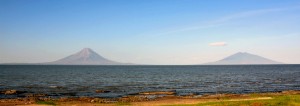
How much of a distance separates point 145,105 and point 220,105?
8.66 m

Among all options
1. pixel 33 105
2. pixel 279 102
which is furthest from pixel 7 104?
pixel 279 102

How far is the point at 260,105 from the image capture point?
86.8 feet

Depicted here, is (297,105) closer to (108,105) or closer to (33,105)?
(108,105)

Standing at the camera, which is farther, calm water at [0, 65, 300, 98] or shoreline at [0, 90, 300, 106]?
calm water at [0, 65, 300, 98]

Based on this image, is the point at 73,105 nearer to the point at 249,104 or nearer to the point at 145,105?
the point at 145,105

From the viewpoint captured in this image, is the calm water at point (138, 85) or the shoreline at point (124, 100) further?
the calm water at point (138, 85)

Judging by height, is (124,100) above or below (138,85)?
below

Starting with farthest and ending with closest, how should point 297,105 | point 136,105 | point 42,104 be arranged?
point 42,104, point 136,105, point 297,105

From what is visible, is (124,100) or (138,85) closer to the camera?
(124,100)

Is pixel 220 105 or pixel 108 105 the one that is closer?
pixel 220 105

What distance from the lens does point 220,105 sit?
27.2 metres

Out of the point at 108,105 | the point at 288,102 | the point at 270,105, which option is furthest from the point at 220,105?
Answer: the point at 108,105

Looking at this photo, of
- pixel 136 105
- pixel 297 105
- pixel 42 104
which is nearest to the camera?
pixel 297 105

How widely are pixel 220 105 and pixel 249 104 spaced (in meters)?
2.40
